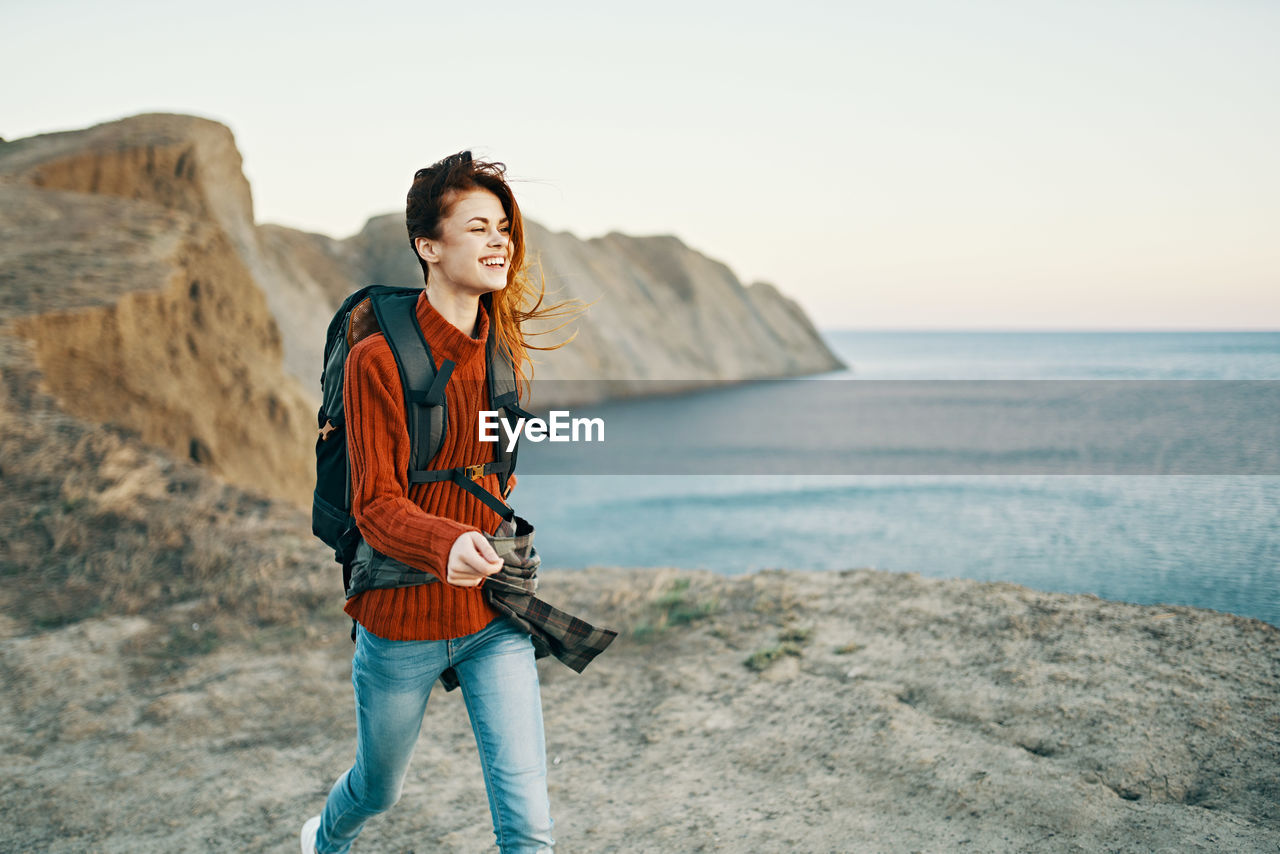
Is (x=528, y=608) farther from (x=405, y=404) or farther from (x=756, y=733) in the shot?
(x=756, y=733)

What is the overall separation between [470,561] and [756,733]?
2.72m

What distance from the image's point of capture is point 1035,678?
13.6ft

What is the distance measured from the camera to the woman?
6.95 feet

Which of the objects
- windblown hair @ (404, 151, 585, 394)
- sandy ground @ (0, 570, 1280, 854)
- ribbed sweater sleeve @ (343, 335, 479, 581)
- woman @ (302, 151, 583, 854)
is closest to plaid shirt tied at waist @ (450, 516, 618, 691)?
woman @ (302, 151, 583, 854)

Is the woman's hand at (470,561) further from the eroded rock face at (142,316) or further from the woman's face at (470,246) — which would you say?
the eroded rock face at (142,316)

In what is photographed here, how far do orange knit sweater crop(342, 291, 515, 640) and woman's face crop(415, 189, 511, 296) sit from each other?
0.34 feet

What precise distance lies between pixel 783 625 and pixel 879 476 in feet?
51.9

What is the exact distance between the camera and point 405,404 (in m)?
2.08

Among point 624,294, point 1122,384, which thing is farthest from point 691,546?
point 624,294

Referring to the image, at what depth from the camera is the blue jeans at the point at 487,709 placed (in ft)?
7.02

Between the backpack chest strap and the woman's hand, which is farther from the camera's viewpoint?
the backpack chest strap

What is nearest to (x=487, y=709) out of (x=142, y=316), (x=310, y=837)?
(x=310, y=837)

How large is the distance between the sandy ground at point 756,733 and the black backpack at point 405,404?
5.86ft

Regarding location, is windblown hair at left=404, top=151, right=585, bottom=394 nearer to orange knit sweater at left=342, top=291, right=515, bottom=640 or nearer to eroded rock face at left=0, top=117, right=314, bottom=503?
orange knit sweater at left=342, top=291, right=515, bottom=640
